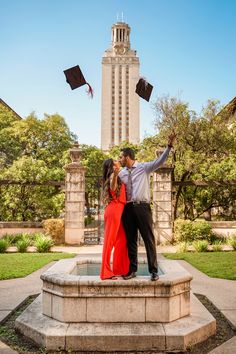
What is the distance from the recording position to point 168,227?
15.5m

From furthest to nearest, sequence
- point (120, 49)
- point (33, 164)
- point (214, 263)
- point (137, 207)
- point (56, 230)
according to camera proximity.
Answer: point (120, 49), point (33, 164), point (56, 230), point (214, 263), point (137, 207)

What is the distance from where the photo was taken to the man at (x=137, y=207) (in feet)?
16.0

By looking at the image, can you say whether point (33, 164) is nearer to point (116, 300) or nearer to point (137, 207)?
point (137, 207)

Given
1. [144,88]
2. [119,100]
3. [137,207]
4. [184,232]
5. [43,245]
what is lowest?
[43,245]

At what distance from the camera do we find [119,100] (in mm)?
99688

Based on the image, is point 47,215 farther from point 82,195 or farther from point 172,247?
point 172,247

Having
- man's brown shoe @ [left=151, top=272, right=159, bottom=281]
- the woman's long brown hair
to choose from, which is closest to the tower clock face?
the woman's long brown hair

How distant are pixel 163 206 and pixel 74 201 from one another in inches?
166

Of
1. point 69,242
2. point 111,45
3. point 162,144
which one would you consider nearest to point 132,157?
point 69,242

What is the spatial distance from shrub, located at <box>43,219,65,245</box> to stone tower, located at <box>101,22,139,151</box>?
3247 inches

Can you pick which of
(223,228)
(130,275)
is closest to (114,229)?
(130,275)

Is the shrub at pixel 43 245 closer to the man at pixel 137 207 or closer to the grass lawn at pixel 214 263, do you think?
the grass lawn at pixel 214 263

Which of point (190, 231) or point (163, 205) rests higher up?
point (163, 205)

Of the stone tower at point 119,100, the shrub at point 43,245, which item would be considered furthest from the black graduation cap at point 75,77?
the stone tower at point 119,100
